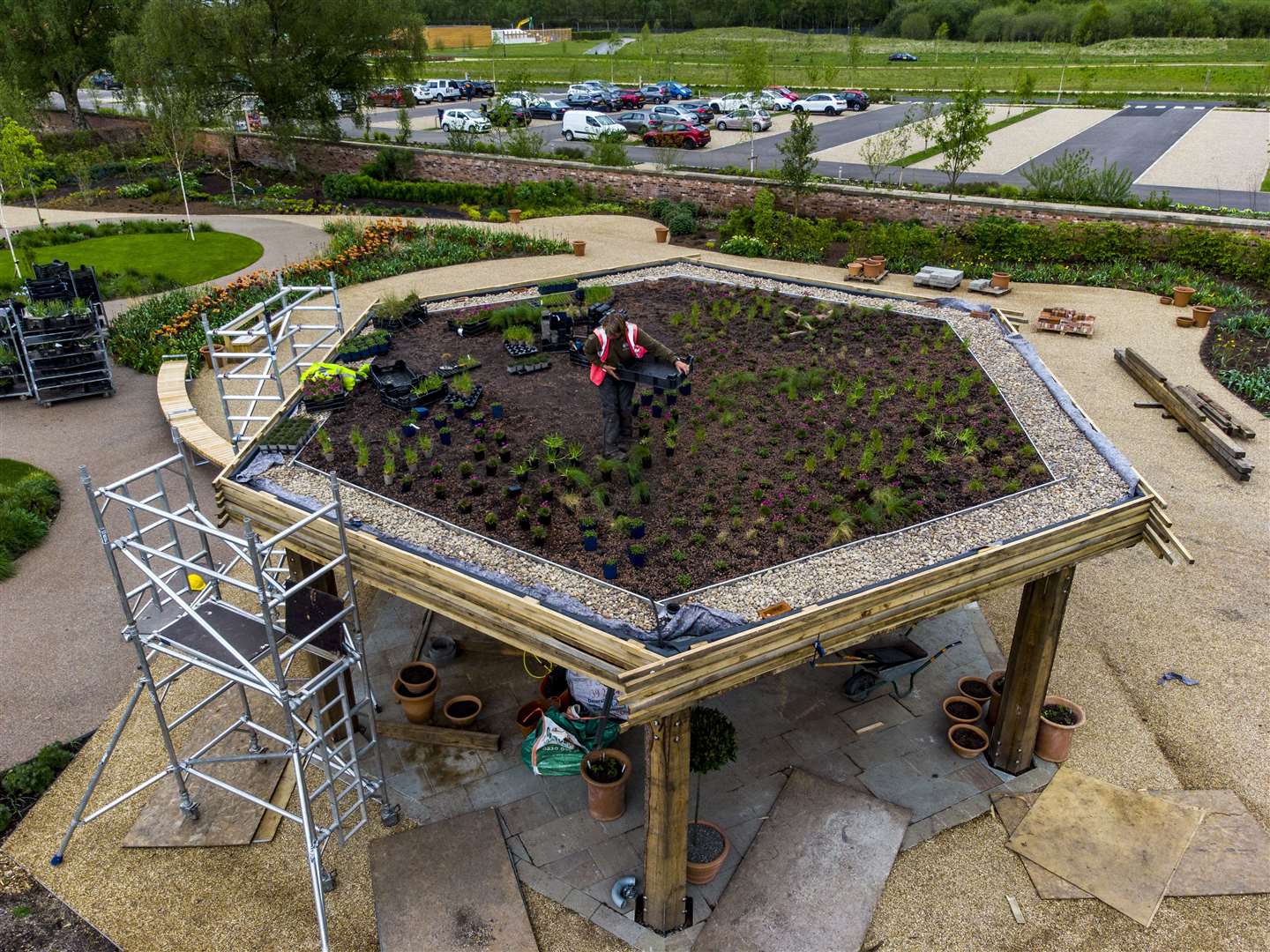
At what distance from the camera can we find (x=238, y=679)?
696 centimetres

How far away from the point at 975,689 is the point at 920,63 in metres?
66.1

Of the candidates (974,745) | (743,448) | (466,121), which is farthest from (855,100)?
(974,745)

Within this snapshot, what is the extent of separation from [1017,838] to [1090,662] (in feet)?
10.2

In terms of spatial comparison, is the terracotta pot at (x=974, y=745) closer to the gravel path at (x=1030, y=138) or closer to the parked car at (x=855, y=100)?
the gravel path at (x=1030, y=138)

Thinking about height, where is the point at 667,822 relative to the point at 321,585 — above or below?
above

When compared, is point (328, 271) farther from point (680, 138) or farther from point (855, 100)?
point (855, 100)

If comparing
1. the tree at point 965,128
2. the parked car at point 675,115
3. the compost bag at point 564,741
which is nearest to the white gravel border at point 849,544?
the compost bag at point 564,741

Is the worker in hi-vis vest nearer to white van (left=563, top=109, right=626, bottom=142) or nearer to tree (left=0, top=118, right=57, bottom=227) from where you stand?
tree (left=0, top=118, right=57, bottom=227)

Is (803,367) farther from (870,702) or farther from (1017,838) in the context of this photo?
(1017,838)

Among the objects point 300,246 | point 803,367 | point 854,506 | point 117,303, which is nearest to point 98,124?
point 300,246

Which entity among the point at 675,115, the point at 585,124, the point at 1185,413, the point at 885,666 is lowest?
the point at 885,666

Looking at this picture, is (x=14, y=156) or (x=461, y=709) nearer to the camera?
(x=461, y=709)

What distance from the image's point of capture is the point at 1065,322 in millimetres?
18984

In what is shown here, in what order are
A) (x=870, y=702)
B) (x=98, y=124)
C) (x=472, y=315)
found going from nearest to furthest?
(x=870, y=702) < (x=472, y=315) < (x=98, y=124)
